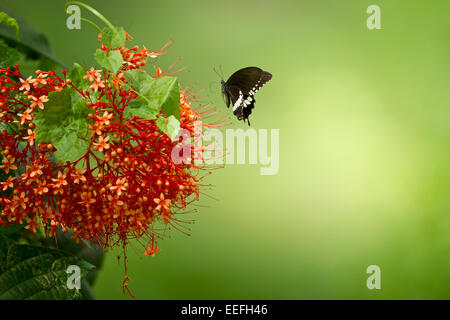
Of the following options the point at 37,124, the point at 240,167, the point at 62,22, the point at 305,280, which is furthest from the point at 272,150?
the point at 37,124

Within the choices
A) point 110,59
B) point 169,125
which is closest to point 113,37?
point 110,59

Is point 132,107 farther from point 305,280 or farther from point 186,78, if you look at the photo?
point 305,280

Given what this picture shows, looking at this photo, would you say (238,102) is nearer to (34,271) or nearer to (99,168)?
(99,168)

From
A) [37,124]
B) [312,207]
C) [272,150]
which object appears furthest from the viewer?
[312,207]

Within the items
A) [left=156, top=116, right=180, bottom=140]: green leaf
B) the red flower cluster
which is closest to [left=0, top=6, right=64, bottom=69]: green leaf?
the red flower cluster

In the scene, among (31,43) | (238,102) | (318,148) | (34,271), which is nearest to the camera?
(34,271)

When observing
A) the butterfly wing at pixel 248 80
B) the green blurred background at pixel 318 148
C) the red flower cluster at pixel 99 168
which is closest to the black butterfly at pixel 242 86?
the butterfly wing at pixel 248 80
